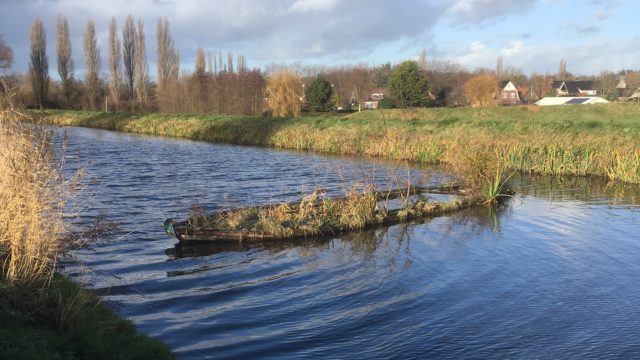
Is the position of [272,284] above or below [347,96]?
below

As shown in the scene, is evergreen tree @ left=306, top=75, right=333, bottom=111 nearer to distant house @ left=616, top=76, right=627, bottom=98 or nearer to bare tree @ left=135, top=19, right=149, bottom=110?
bare tree @ left=135, top=19, right=149, bottom=110

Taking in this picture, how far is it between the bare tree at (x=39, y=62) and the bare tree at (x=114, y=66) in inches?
280

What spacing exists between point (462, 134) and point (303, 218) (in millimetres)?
17922

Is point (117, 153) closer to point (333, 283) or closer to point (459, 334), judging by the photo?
point (333, 283)

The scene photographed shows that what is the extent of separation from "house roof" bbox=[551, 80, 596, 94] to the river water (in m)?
89.8

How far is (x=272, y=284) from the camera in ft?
31.3

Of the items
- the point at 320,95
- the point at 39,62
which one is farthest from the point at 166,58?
the point at 320,95

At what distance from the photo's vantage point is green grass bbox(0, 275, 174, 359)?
203 inches

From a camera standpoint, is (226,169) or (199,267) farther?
(226,169)

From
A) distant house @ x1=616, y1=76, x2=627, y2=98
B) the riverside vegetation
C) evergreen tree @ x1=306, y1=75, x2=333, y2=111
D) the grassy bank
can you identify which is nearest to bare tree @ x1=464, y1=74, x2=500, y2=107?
evergreen tree @ x1=306, y1=75, x2=333, y2=111

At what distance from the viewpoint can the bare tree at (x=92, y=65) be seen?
67.4 metres

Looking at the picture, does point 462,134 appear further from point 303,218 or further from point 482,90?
point 482,90

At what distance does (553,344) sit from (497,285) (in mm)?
2404

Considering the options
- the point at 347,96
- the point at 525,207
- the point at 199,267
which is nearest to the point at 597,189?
the point at 525,207
